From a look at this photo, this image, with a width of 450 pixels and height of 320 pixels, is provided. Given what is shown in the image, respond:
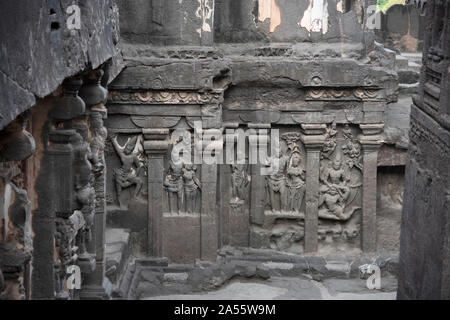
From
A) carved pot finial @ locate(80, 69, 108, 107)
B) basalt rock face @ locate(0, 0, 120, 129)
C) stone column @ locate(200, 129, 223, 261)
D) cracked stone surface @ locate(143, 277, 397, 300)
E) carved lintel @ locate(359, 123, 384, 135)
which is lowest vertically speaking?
cracked stone surface @ locate(143, 277, 397, 300)

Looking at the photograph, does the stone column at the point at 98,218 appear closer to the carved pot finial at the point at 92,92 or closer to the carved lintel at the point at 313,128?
the carved pot finial at the point at 92,92

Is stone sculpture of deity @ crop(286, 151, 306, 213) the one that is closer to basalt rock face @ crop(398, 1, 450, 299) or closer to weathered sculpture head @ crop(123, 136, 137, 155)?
weathered sculpture head @ crop(123, 136, 137, 155)

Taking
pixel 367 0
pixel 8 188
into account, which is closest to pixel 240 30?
pixel 367 0

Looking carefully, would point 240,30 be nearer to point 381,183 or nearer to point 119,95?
point 119,95

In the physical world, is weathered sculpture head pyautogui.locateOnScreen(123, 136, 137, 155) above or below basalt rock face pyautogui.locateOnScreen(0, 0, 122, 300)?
below

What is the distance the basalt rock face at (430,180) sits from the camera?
19.2ft

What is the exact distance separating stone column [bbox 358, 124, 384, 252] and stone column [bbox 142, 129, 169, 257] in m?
2.73

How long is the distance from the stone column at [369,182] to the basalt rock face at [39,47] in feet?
19.1

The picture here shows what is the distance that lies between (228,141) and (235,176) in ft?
1.61

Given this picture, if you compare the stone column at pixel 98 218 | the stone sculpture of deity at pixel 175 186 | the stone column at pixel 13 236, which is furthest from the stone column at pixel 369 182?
the stone column at pixel 13 236

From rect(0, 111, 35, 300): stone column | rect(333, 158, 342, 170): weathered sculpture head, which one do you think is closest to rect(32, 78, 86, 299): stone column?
rect(0, 111, 35, 300): stone column

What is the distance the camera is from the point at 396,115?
40.7ft

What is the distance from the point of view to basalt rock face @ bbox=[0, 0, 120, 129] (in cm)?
388

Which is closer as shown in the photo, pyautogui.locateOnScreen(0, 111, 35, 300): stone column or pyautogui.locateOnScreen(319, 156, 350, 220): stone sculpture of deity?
pyautogui.locateOnScreen(0, 111, 35, 300): stone column
